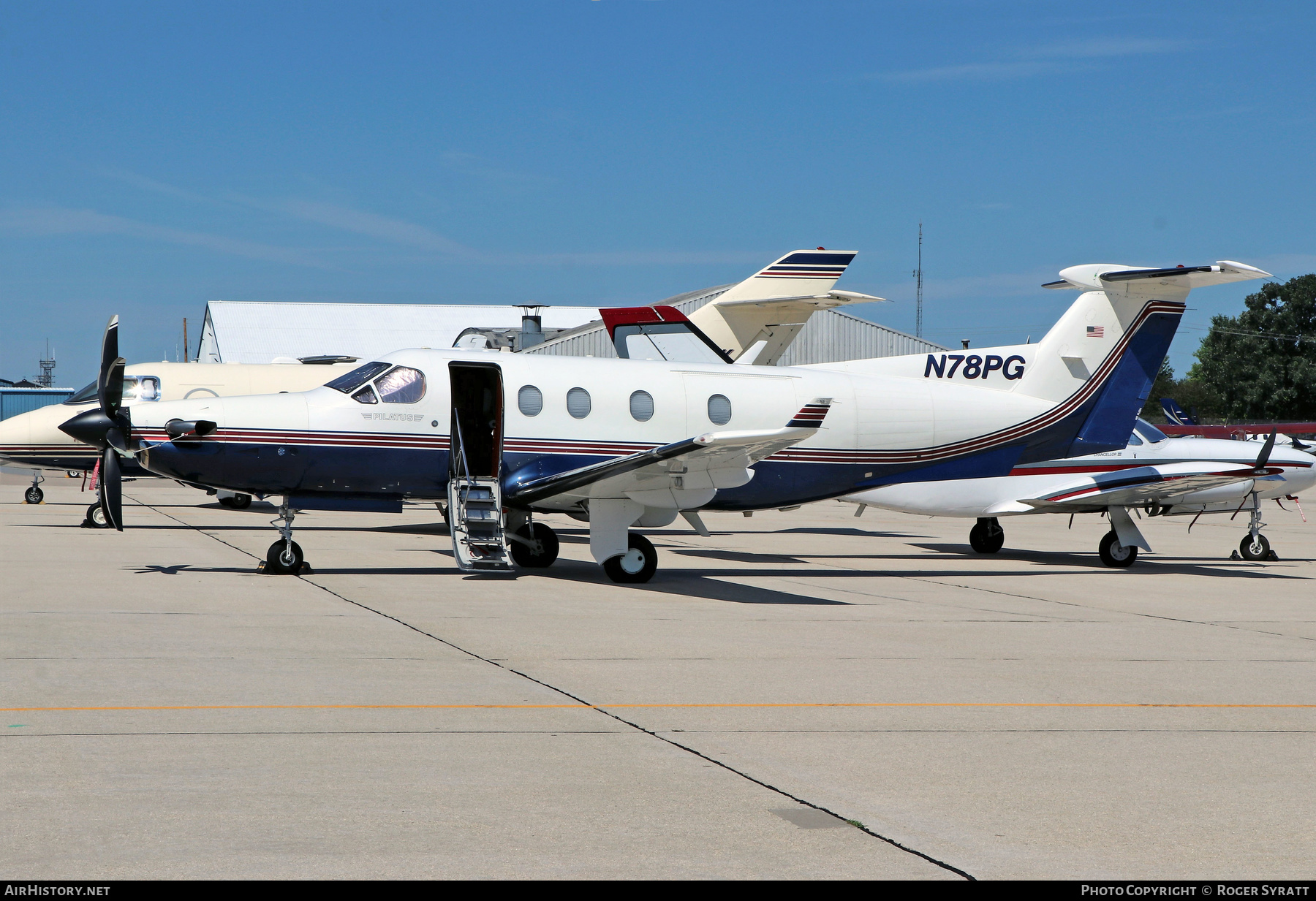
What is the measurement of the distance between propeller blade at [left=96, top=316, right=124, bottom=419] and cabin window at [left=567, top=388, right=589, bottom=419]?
4.87m

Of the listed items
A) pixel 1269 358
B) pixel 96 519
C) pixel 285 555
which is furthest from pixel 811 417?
pixel 1269 358

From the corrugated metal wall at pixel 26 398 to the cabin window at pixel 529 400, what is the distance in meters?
45.6

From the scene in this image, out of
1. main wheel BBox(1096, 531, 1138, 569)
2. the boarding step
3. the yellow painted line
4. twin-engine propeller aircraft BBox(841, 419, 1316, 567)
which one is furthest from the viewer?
main wheel BBox(1096, 531, 1138, 569)

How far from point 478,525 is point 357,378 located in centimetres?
238

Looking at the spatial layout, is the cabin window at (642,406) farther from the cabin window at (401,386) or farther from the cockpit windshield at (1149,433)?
the cockpit windshield at (1149,433)

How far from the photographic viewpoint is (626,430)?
48.0ft

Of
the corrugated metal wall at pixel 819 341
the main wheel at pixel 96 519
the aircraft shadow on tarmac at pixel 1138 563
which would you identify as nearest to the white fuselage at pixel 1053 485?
the aircraft shadow on tarmac at pixel 1138 563

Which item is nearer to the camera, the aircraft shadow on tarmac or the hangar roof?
the aircraft shadow on tarmac

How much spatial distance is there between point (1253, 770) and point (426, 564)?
1116 centimetres

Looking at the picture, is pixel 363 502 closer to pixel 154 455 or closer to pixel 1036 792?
pixel 154 455

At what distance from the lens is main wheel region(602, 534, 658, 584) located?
44.6 feet

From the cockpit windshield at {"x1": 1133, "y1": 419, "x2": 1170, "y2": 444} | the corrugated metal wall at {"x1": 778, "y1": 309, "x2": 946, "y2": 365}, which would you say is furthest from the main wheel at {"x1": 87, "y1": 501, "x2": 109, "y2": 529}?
the corrugated metal wall at {"x1": 778, "y1": 309, "x2": 946, "y2": 365}

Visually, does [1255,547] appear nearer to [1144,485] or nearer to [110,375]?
[1144,485]

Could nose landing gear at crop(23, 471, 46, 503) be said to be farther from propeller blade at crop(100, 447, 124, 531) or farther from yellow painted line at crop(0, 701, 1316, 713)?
yellow painted line at crop(0, 701, 1316, 713)
